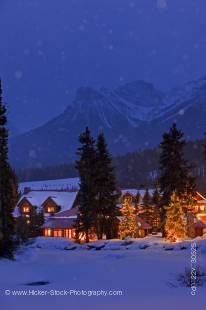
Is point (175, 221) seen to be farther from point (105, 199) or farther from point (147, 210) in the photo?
point (147, 210)

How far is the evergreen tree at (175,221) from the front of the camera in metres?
55.7

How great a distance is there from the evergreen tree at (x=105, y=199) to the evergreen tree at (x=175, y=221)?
8.29 metres

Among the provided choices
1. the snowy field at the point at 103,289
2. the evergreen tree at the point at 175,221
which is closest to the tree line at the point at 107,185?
the evergreen tree at the point at 175,221

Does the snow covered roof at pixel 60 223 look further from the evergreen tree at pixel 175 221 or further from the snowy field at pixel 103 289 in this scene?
the snowy field at pixel 103 289

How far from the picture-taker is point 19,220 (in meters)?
75.1

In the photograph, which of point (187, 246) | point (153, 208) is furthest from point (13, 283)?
point (153, 208)

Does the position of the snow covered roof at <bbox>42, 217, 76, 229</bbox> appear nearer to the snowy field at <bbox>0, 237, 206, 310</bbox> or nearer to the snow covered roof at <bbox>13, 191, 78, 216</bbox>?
the snow covered roof at <bbox>13, 191, 78, 216</bbox>

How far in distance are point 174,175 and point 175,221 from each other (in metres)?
6.64

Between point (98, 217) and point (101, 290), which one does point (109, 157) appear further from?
point (101, 290)

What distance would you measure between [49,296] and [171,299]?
360 centimetres

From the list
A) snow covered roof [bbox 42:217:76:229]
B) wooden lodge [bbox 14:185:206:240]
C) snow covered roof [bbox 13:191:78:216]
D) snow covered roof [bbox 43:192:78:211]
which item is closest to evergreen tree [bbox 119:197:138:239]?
wooden lodge [bbox 14:185:206:240]

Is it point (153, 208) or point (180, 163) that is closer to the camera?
point (180, 163)

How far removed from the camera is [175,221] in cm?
5653

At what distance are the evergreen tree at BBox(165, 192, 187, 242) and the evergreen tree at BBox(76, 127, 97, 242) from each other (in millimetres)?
9300
